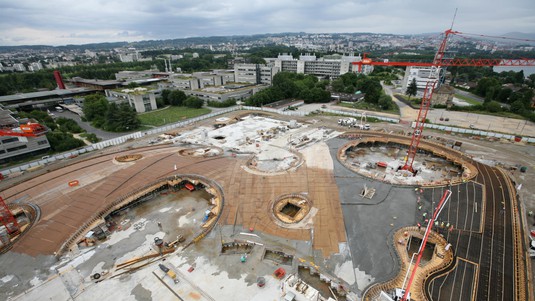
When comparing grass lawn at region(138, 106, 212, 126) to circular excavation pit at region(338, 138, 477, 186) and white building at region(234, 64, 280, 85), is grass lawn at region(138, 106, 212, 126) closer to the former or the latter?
white building at region(234, 64, 280, 85)

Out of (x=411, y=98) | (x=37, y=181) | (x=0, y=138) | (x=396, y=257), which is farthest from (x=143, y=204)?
(x=411, y=98)

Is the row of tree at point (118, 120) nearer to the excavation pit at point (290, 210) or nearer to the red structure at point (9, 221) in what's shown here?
the red structure at point (9, 221)

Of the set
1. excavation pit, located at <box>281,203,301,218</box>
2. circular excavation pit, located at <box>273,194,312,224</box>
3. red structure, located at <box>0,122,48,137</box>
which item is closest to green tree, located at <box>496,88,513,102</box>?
circular excavation pit, located at <box>273,194,312,224</box>

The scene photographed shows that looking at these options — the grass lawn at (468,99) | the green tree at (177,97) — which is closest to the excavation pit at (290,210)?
the green tree at (177,97)

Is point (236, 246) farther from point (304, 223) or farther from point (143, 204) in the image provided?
point (143, 204)

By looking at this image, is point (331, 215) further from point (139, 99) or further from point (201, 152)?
point (139, 99)
